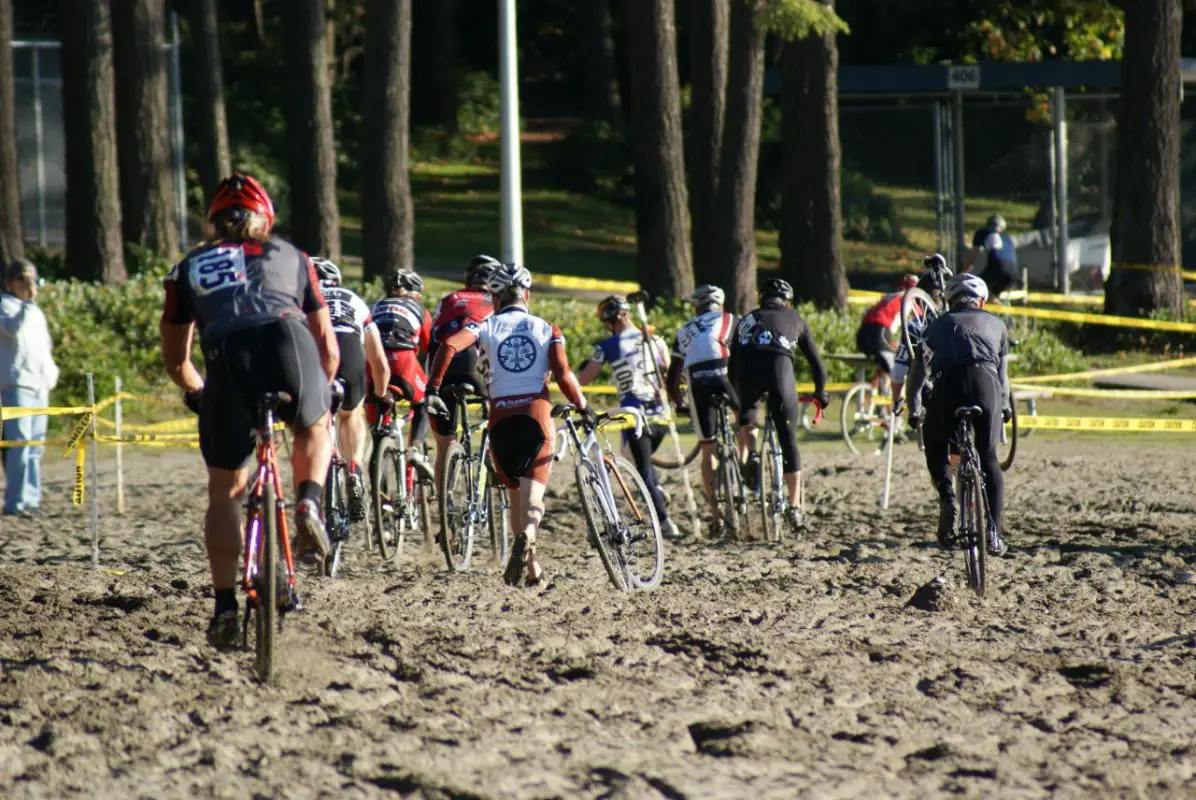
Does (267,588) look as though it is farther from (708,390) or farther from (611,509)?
(708,390)

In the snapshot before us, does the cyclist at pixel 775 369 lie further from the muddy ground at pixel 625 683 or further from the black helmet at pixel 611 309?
the muddy ground at pixel 625 683

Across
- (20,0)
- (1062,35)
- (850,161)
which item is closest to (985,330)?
(850,161)

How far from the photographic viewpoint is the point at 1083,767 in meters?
6.31

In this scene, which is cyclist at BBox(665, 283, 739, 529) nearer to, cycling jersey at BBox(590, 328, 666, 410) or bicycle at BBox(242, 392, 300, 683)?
cycling jersey at BBox(590, 328, 666, 410)

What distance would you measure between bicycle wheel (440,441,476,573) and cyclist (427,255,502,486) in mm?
267

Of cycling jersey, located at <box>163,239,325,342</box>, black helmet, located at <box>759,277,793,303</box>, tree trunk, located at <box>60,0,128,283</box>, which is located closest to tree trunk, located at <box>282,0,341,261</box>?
tree trunk, located at <box>60,0,128,283</box>

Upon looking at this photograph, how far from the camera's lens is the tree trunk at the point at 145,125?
2692 centimetres

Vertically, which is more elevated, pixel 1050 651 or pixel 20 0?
pixel 20 0

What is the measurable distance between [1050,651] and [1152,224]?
18118 mm

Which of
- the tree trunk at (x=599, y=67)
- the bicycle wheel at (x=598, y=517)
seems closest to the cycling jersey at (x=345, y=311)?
the bicycle wheel at (x=598, y=517)

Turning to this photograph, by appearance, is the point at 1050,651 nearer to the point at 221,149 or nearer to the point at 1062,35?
the point at 221,149

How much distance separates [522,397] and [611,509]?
784 millimetres

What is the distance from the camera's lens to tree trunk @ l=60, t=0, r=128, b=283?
25344mm

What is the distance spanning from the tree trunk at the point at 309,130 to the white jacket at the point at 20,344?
11143 mm
